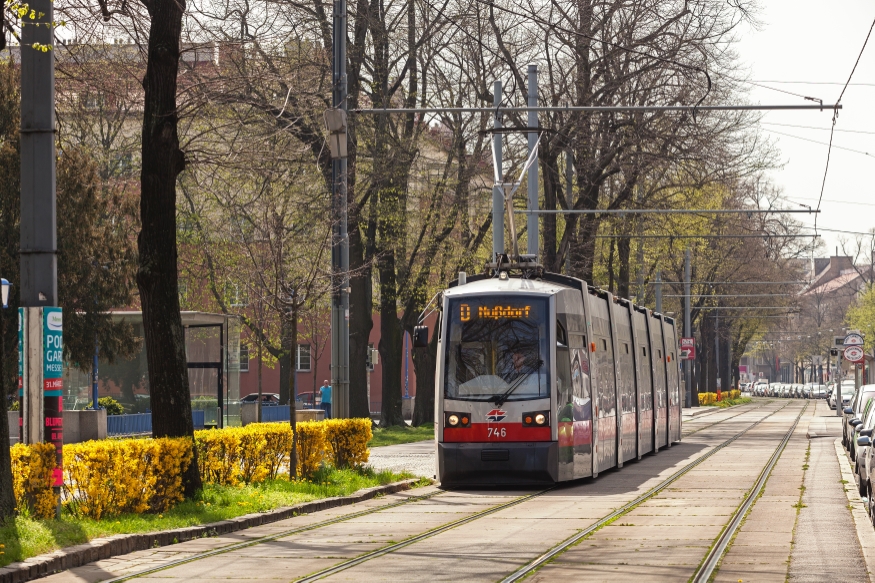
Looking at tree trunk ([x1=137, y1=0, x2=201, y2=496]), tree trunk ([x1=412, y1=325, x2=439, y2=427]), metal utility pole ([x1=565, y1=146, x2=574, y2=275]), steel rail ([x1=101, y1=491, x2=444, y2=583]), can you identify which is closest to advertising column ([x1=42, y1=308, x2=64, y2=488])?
steel rail ([x1=101, y1=491, x2=444, y2=583])

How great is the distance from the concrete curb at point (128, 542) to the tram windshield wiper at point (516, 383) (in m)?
2.96

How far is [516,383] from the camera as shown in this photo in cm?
1977

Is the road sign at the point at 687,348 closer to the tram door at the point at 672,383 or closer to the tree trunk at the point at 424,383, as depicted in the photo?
the tree trunk at the point at 424,383

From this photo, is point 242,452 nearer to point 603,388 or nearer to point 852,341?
point 603,388

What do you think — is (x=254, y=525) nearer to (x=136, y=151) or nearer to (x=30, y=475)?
(x=30, y=475)

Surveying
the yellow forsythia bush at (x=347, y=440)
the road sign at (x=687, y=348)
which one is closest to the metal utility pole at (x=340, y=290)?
the yellow forsythia bush at (x=347, y=440)

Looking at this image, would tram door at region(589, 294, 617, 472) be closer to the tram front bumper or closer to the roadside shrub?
the tram front bumper

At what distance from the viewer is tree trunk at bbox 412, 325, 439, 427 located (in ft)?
138

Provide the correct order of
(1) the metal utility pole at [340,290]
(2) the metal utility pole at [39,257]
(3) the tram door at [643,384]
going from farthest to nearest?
(3) the tram door at [643,384] → (1) the metal utility pole at [340,290] → (2) the metal utility pole at [39,257]

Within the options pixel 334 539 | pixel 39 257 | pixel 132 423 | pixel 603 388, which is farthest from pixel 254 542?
pixel 132 423

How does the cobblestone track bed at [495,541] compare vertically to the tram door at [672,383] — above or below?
below

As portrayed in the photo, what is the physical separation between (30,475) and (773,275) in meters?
67.2

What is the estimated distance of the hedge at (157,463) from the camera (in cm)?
1263

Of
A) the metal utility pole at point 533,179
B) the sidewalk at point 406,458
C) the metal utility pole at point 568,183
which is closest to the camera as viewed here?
the sidewalk at point 406,458
